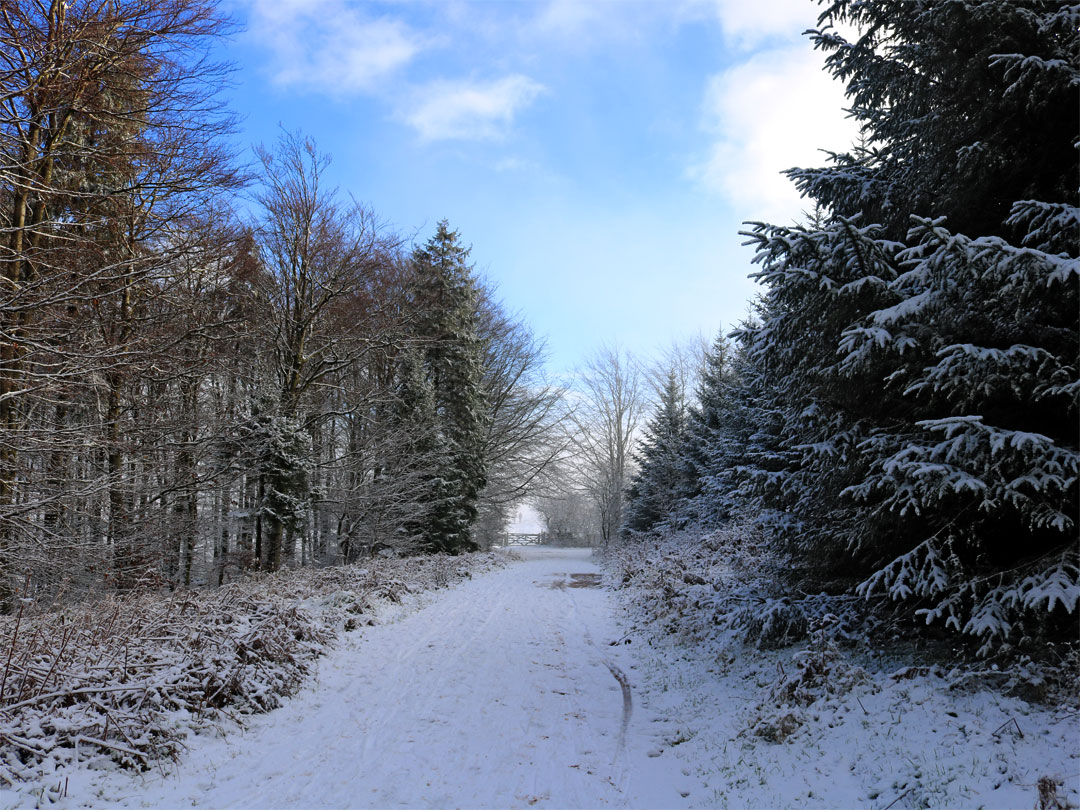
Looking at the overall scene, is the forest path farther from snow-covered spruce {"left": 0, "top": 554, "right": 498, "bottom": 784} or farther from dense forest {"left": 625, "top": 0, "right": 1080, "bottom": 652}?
dense forest {"left": 625, "top": 0, "right": 1080, "bottom": 652}

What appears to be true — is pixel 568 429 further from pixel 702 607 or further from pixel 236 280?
pixel 702 607

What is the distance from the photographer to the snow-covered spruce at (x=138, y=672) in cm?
435

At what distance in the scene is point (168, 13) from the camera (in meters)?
8.01

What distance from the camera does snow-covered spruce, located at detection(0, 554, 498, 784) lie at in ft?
14.3

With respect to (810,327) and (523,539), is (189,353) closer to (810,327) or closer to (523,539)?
(810,327)

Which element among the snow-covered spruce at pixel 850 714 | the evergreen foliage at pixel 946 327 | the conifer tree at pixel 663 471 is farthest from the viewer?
the conifer tree at pixel 663 471


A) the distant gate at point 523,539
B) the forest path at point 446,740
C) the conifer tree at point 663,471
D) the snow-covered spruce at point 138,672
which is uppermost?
the conifer tree at point 663,471

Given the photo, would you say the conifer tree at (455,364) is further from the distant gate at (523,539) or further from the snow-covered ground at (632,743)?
the distant gate at (523,539)

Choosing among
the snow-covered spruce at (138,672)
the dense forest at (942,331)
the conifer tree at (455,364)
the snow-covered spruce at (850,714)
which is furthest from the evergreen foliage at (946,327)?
the conifer tree at (455,364)

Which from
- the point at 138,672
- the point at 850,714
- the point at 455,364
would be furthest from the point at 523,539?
the point at 850,714

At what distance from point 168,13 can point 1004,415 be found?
11.2 m

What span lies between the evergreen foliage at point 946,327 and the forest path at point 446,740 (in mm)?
2821

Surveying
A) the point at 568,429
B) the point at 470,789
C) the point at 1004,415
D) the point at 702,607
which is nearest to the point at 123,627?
the point at 470,789

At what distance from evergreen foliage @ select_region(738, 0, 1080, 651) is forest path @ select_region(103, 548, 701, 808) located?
282 centimetres
